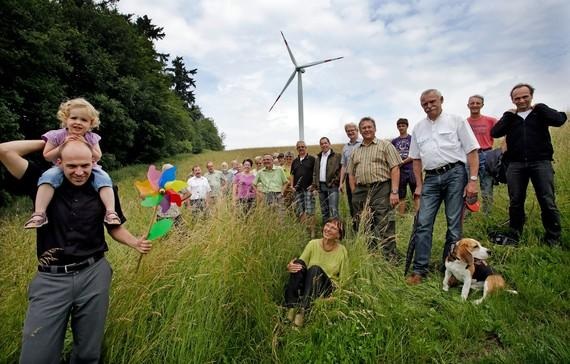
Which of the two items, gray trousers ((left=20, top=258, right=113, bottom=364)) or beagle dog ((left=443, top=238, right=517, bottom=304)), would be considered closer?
gray trousers ((left=20, top=258, right=113, bottom=364))

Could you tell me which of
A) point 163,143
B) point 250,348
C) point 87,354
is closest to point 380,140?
point 250,348

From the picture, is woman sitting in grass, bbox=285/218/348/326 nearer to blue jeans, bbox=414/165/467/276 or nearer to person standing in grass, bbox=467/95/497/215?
blue jeans, bbox=414/165/467/276

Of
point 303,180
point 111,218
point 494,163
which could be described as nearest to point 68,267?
point 111,218

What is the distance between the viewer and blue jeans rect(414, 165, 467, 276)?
353 cm

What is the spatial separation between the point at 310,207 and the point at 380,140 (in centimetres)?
205

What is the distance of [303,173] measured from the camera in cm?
632

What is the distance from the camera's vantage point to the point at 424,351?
2490 millimetres

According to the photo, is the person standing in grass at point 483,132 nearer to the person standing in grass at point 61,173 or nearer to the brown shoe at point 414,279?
the brown shoe at point 414,279

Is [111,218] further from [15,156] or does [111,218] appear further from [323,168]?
[323,168]

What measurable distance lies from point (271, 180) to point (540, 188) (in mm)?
4023

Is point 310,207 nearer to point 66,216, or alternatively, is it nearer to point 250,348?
point 250,348

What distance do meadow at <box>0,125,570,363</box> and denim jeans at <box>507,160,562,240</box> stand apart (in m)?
0.32

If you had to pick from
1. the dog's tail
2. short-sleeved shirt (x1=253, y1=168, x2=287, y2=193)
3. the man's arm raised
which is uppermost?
the man's arm raised

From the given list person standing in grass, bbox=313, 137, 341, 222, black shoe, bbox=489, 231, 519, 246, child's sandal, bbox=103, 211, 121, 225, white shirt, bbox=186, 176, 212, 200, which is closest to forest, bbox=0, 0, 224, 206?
white shirt, bbox=186, 176, 212, 200
